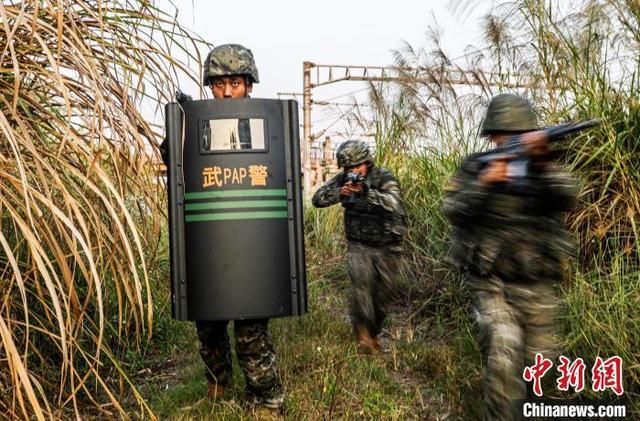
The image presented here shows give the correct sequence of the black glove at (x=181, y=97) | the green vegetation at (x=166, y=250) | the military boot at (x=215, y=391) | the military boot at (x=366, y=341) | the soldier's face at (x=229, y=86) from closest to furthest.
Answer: the green vegetation at (x=166, y=250) < the black glove at (x=181, y=97) < the soldier's face at (x=229, y=86) < the military boot at (x=215, y=391) < the military boot at (x=366, y=341)

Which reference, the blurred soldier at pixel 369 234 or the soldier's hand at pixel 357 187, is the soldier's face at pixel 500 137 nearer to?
the blurred soldier at pixel 369 234

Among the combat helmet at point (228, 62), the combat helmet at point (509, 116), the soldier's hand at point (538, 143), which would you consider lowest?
the soldier's hand at point (538, 143)

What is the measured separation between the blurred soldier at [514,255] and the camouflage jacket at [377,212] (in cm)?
148

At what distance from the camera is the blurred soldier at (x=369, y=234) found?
4043mm

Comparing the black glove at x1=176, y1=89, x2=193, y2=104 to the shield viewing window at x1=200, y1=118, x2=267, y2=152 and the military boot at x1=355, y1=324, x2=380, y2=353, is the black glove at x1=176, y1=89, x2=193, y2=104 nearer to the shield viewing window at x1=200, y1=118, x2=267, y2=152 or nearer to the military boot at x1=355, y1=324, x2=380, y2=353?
the shield viewing window at x1=200, y1=118, x2=267, y2=152

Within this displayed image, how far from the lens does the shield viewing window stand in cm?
265

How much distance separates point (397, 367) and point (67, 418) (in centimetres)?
181

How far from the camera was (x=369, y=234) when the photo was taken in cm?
412

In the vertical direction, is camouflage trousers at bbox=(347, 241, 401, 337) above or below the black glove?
below

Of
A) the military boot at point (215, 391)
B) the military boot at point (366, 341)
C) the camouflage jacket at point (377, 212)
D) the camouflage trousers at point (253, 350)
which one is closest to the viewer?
the camouflage trousers at point (253, 350)

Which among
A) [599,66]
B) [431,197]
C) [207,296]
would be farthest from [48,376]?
[599,66]

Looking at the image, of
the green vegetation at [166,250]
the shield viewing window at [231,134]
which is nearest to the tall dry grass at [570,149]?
the green vegetation at [166,250]

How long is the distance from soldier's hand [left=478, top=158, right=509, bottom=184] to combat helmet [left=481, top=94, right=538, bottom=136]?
0.20 m

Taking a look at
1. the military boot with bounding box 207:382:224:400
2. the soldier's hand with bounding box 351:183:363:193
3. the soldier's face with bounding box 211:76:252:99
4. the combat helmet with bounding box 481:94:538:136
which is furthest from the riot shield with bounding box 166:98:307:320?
the soldier's hand with bounding box 351:183:363:193
